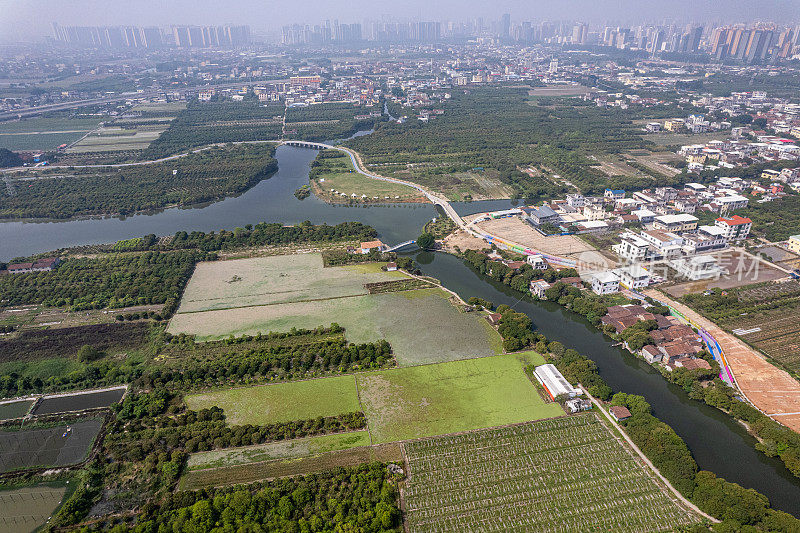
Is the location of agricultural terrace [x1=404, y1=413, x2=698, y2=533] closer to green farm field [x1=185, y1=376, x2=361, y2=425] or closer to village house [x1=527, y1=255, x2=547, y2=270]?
green farm field [x1=185, y1=376, x2=361, y2=425]

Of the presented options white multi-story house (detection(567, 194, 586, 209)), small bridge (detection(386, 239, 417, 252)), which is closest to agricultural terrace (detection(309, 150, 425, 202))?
small bridge (detection(386, 239, 417, 252))

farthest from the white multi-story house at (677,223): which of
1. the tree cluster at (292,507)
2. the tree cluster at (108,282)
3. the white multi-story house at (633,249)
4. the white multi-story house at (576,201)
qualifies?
the tree cluster at (108,282)

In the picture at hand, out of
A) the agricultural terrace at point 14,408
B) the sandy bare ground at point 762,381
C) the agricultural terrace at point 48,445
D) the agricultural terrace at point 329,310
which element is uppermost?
the agricultural terrace at point 329,310

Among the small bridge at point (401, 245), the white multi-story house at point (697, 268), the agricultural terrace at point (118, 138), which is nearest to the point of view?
the white multi-story house at point (697, 268)

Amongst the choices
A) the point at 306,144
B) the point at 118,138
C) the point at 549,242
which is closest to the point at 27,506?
the point at 549,242

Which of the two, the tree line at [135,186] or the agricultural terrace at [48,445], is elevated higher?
the tree line at [135,186]

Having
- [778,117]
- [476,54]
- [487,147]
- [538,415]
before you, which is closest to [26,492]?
[538,415]

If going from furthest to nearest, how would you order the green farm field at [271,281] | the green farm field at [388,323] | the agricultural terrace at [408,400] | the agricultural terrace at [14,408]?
the green farm field at [271,281]
the green farm field at [388,323]
the agricultural terrace at [14,408]
the agricultural terrace at [408,400]

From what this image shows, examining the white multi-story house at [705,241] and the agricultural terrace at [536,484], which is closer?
the agricultural terrace at [536,484]

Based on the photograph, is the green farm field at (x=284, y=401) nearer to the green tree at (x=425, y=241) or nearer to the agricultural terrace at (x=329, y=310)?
the agricultural terrace at (x=329, y=310)
